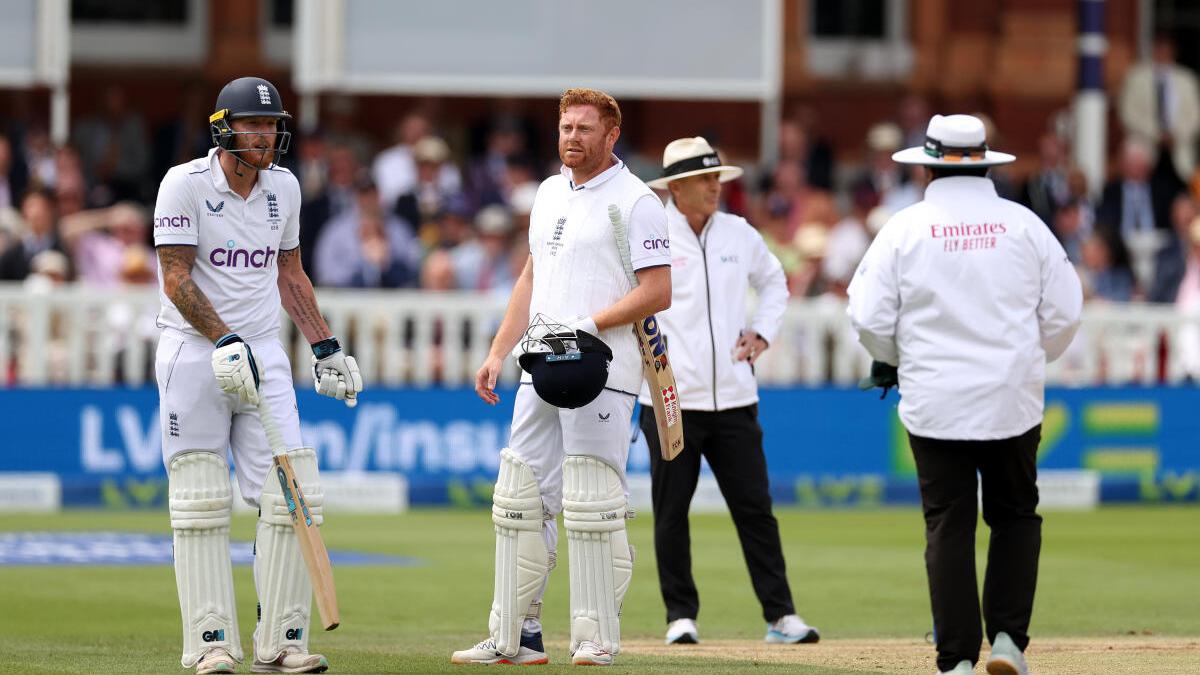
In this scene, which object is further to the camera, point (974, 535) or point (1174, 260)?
point (1174, 260)

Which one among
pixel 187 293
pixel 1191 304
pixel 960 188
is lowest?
pixel 1191 304

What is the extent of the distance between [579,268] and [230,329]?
1359 mm

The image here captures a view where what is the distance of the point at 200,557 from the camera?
27.0 feet

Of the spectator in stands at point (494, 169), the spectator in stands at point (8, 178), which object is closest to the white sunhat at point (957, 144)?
the spectator in stands at point (494, 169)

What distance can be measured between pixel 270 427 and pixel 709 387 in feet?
9.14

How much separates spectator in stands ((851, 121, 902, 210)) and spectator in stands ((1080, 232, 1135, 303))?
2.12 meters

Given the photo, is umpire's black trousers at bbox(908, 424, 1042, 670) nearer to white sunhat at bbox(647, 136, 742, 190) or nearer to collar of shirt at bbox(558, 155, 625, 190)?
collar of shirt at bbox(558, 155, 625, 190)

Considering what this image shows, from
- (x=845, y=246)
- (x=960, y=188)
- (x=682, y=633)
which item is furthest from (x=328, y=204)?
(x=960, y=188)

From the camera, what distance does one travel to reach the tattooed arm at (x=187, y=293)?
320 inches

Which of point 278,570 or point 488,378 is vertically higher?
point 488,378

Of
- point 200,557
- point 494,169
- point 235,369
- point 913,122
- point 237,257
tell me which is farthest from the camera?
point 913,122

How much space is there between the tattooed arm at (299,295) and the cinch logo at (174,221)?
59cm

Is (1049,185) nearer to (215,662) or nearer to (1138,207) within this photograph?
(1138,207)

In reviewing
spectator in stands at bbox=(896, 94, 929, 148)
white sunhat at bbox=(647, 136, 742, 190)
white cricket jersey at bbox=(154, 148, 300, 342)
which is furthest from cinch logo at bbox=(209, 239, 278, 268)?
spectator in stands at bbox=(896, 94, 929, 148)
